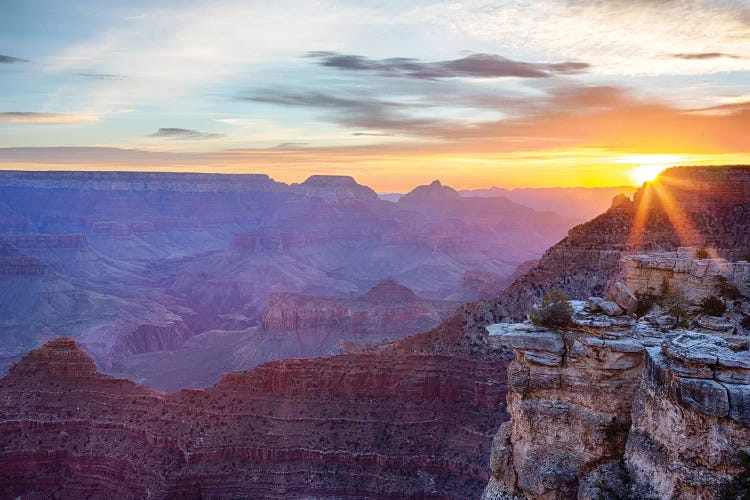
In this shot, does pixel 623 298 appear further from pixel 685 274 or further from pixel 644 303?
pixel 685 274

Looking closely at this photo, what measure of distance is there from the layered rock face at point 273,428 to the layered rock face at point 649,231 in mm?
6232

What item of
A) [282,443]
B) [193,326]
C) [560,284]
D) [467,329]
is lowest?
[193,326]

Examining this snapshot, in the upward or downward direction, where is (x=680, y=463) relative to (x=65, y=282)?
upward

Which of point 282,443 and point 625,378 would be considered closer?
point 625,378

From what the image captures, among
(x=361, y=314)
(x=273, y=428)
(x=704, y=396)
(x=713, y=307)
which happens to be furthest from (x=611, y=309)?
(x=361, y=314)

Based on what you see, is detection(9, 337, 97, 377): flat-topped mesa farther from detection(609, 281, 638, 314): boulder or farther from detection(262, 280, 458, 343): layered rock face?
detection(262, 280, 458, 343): layered rock face

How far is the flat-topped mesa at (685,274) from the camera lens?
91.1ft

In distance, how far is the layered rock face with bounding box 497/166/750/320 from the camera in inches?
1654

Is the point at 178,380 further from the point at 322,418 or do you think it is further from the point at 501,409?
the point at 501,409

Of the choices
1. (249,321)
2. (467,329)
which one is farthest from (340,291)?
(467,329)

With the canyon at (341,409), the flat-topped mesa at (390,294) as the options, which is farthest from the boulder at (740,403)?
the flat-topped mesa at (390,294)

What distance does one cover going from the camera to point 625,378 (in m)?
15.8

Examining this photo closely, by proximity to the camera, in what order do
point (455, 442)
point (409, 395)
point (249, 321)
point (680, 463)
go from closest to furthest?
point (680, 463)
point (455, 442)
point (409, 395)
point (249, 321)

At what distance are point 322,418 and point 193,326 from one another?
3883 inches
